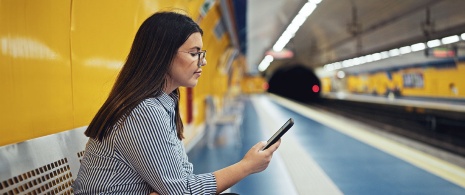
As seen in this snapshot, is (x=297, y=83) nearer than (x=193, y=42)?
No

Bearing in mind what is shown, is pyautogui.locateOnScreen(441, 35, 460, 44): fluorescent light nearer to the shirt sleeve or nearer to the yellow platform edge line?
the yellow platform edge line

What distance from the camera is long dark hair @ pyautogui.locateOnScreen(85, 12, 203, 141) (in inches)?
62.3

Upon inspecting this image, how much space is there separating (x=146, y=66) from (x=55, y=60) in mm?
1309

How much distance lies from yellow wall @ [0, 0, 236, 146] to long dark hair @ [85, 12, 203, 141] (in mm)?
731

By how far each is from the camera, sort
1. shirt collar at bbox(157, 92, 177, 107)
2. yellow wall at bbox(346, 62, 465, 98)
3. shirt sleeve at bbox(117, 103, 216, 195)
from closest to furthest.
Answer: shirt sleeve at bbox(117, 103, 216, 195), shirt collar at bbox(157, 92, 177, 107), yellow wall at bbox(346, 62, 465, 98)

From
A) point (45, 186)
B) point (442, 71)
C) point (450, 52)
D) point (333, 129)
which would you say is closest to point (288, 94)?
point (442, 71)

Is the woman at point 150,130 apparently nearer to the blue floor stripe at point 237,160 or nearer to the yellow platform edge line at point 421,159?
the blue floor stripe at point 237,160

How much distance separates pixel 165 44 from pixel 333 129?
10264 millimetres

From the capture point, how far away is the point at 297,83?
38219mm

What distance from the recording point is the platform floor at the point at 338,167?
5113 mm

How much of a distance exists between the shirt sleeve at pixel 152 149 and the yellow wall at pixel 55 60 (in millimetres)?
866

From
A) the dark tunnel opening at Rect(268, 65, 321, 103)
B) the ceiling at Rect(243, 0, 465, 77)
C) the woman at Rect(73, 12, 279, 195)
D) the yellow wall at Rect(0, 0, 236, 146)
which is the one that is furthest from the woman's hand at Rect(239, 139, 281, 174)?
the dark tunnel opening at Rect(268, 65, 321, 103)

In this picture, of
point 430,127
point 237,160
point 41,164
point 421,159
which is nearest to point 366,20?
point 430,127

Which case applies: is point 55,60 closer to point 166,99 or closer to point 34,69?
point 34,69
